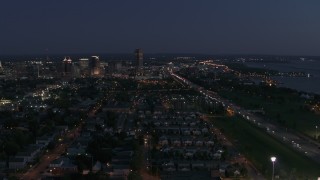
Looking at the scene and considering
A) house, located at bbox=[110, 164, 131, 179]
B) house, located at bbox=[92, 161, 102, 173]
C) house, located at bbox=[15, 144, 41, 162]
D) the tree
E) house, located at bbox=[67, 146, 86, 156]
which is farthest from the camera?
house, located at bbox=[67, 146, 86, 156]

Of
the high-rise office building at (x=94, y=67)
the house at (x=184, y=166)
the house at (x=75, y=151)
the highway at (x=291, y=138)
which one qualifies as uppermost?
the house at (x=75, y=151)

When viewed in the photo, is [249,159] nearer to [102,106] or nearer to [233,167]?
[233,167]

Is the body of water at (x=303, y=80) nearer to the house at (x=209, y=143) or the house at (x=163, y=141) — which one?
the house at (x=209, y=143)

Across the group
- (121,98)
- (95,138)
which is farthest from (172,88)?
(95,138)

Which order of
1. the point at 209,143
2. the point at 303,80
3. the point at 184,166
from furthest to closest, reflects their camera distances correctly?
the point at 303,80
the point at 209,143
the point at 184,166

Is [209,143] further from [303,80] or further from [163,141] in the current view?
[303,80]

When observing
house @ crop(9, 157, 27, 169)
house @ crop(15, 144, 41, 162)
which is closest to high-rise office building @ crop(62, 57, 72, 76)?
house @ crop(15, 144, 41, 162)

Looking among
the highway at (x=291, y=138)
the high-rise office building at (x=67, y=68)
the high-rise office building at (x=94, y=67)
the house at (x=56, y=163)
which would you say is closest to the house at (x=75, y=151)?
the house at (x=56, y=163)

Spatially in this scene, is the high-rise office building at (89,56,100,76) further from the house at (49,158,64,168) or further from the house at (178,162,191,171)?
the house at (178,162,191,171)

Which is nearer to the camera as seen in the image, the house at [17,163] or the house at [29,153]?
the house at [17,163]

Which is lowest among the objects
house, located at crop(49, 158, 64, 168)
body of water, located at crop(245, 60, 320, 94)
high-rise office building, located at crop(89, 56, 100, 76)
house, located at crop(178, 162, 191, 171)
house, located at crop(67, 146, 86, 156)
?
body of water, located at crop(245, 60, 320, 94)

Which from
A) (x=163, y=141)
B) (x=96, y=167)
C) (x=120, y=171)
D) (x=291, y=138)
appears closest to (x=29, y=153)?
(x=96, y=167)
